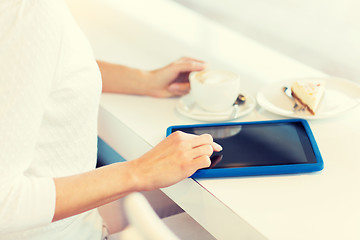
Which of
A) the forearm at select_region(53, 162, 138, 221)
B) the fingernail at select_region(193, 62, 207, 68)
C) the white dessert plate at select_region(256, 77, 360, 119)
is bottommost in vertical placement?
the forearm at select_region(53, 162, 138, 221)

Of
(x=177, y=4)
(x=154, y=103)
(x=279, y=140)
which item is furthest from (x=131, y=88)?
(x=177, y=4)

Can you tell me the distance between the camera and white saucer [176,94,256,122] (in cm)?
94

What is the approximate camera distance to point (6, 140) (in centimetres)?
59

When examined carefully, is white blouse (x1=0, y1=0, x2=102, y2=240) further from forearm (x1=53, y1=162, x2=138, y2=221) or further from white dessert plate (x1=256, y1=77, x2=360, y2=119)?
white dessert plate (x1=256, y1=77, x2=360, y2=119)

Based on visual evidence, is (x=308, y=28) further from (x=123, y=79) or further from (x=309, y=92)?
(x=123, y=79)

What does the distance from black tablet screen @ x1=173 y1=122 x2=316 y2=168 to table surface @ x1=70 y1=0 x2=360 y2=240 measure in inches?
1.3

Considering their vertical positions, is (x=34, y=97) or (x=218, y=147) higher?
(x=34, y=97)

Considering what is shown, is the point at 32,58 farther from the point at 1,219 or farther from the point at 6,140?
the point at 1,219

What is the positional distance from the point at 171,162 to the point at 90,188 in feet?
0.43

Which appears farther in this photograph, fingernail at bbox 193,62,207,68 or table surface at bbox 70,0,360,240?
fingernail at bbox 193,62,207,68

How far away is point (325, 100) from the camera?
38.6 inches

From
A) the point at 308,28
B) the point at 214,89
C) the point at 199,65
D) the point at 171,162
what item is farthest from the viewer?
the point at 308,28

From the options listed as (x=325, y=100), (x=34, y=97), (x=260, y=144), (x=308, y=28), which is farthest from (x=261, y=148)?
(x=308, y=28)

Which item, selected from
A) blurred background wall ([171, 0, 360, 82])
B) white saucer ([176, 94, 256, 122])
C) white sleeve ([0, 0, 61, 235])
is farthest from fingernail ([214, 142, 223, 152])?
blurred background wall ([171, 0, 360, 82])
